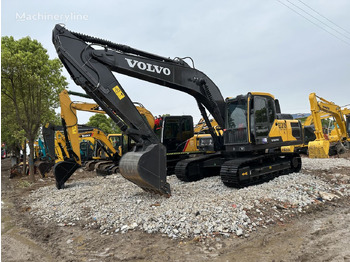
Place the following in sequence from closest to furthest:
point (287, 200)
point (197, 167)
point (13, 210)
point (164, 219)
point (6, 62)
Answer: point (164, 219)
point (287, 200)
point (13, 210)
point (197, 167)
point (6, 62)

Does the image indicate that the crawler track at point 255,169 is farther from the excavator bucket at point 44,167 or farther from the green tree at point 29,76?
the excavator bucket at point 44,167

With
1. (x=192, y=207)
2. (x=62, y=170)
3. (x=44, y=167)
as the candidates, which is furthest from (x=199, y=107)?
(x=44, y=167)

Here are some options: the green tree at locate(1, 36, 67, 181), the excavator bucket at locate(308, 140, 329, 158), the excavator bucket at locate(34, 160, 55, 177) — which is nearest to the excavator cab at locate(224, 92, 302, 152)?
the excavator bucket at locate(308, 140, 329, 158)

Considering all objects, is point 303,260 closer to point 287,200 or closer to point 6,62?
point 287,200

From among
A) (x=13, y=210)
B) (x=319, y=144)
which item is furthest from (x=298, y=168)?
(x=13, y=210)

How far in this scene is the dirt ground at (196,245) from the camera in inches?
154

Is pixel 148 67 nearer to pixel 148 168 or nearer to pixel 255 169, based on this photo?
pixel 148 168

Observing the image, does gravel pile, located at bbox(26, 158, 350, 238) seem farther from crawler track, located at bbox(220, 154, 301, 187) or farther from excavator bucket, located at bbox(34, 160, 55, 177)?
excavator bucket, located at bbox(34, 160, 55, 177)

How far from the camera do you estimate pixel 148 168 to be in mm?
5973

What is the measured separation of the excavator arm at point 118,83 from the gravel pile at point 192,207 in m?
0.73

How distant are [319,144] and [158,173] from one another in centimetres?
1050

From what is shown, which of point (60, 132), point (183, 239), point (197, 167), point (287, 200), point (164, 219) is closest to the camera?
point (183, 239)

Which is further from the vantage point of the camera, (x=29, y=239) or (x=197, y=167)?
(x=197, y=167)

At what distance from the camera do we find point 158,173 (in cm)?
616
